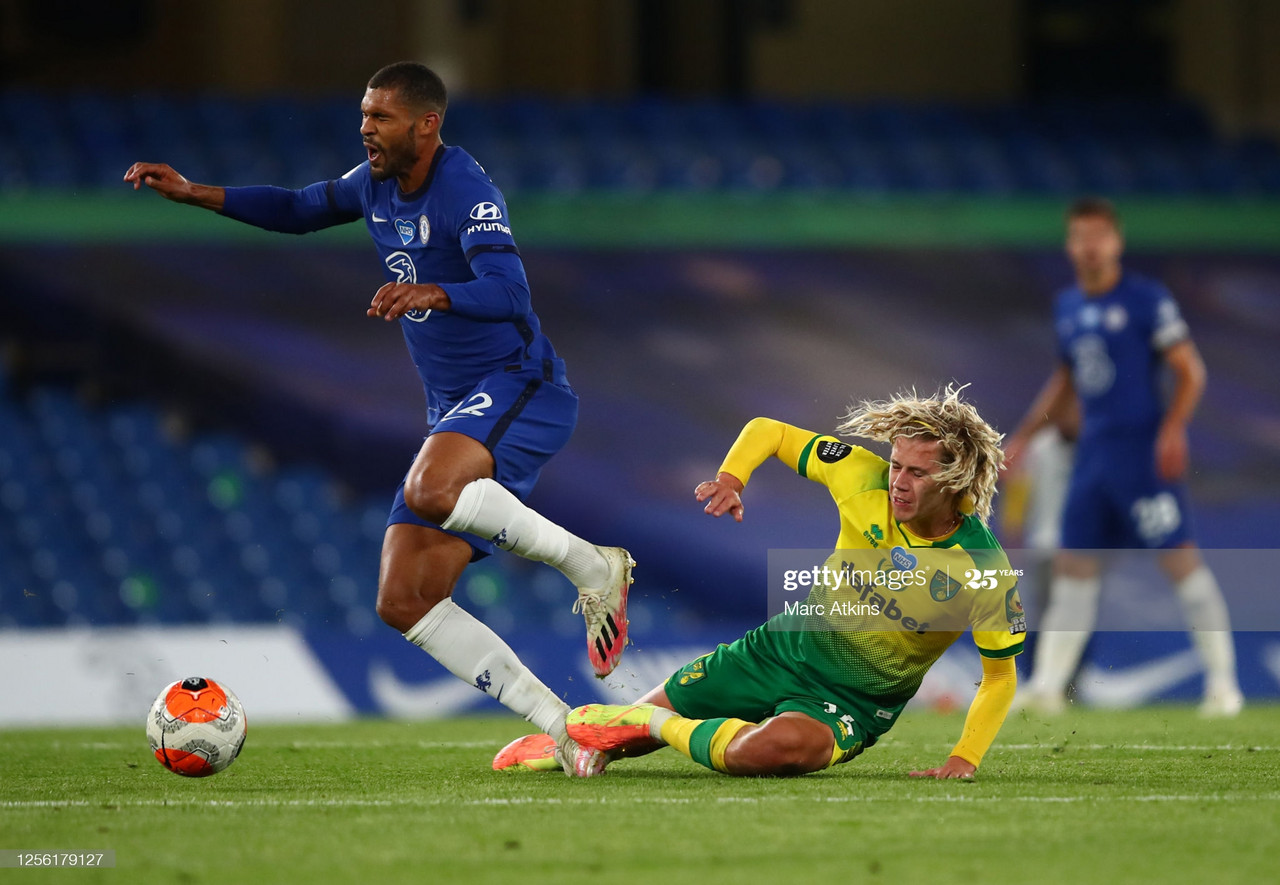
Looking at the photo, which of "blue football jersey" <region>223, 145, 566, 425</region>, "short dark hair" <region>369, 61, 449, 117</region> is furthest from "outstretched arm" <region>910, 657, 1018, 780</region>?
"short dark hair" <region>369, 61, 449, 117</region>

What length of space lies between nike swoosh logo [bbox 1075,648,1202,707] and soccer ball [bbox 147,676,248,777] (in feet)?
18.2

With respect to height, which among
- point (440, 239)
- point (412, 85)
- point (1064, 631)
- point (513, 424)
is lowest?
A: point (1064, 631)

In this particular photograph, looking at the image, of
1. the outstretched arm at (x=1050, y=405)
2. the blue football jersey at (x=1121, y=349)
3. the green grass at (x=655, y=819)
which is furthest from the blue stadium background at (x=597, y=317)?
the green grass at (x=655, y=819)

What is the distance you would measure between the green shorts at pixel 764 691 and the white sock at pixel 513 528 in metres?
0.47

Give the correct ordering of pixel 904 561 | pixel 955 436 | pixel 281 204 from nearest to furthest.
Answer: pixel 955 436 < pixel 904 561 < pixel 281 204

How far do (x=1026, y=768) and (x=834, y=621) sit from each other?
0.84 meters

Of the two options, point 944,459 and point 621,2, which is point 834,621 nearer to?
point 944,459

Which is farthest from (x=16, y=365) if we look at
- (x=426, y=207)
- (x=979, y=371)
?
(x=426, y=207)

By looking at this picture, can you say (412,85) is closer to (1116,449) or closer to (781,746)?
(781,746)

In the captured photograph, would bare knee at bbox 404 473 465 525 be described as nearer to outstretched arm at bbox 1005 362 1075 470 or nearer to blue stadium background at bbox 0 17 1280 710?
outstretched arm at bbox 1005 362 1075 470

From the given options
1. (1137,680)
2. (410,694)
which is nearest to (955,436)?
(410,694)

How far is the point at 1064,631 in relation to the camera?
305 inches

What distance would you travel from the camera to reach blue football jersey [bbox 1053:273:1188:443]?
803cm

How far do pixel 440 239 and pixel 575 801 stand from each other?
5.92 ft
